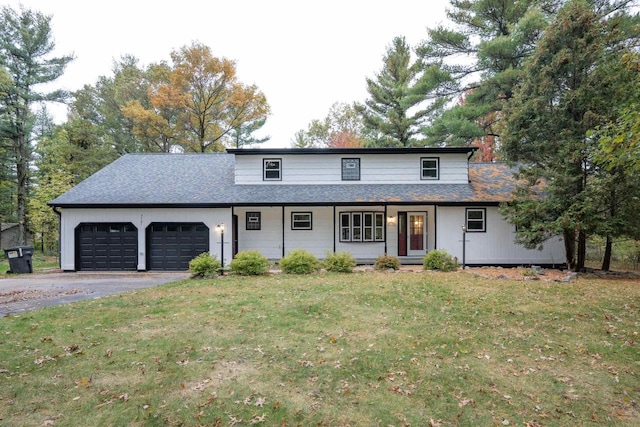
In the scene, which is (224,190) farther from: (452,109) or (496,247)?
(452,109)

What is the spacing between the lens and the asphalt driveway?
762cm

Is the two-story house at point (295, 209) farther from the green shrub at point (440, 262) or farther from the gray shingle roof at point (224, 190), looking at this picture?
the green shrub at point (440, 262)

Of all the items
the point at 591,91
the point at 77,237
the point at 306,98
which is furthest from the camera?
the point at 306,98

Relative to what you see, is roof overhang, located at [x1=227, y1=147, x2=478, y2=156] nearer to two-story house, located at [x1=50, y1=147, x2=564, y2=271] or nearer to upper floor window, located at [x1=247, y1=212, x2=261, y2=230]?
two-story house, located at [x1=50, y1=147, x2=564, y2=271]

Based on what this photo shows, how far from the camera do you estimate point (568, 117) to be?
1118 cm

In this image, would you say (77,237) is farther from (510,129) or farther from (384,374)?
(510,129)

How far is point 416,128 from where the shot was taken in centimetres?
2514

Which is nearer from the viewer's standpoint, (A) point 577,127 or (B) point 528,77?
(A) point 577,127

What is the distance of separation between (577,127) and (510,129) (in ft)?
6.55

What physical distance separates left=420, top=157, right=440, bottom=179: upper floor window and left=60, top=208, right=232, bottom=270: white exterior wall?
901 centimetres

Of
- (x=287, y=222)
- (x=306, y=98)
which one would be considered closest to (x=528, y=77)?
(x=287, y=222)

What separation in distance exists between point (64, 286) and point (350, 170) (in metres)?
11.4

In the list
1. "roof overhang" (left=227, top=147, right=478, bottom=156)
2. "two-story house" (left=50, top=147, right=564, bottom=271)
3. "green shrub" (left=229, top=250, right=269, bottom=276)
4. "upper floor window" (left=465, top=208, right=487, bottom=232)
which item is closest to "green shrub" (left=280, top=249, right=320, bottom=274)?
"green shrub" (left=229, top=250, right=269, bottom=276)

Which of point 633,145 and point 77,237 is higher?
point 633,145
